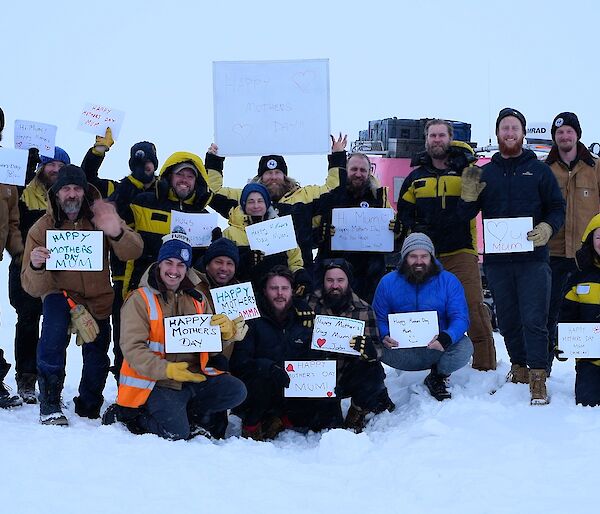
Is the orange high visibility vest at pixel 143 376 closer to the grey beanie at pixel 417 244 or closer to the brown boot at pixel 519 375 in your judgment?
the grey beanie at pixel 417 244

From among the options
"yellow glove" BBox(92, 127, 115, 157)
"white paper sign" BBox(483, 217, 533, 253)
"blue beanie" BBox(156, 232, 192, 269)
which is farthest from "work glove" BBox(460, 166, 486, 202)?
"yellow glove" BBox(92, 127, 115, 157)

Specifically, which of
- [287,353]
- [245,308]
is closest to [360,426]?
[287,353]

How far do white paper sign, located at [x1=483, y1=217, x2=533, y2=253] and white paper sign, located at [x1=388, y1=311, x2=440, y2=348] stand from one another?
27.0 inches

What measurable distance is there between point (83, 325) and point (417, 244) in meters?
2.56

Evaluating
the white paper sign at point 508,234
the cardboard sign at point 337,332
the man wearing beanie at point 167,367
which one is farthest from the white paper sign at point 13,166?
the white paper sign at point 508,234

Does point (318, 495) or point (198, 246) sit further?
point (198, 246)

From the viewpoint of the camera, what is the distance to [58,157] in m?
Answer: 6.64

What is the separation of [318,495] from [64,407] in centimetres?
260

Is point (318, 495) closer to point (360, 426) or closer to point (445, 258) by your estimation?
point (360, 426)

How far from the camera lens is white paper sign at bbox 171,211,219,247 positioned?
636cm

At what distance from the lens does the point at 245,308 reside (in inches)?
233

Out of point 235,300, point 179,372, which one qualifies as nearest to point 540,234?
point 235,300

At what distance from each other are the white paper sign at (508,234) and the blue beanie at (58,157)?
3.34 metres

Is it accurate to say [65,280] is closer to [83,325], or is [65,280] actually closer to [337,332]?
[83,325]
